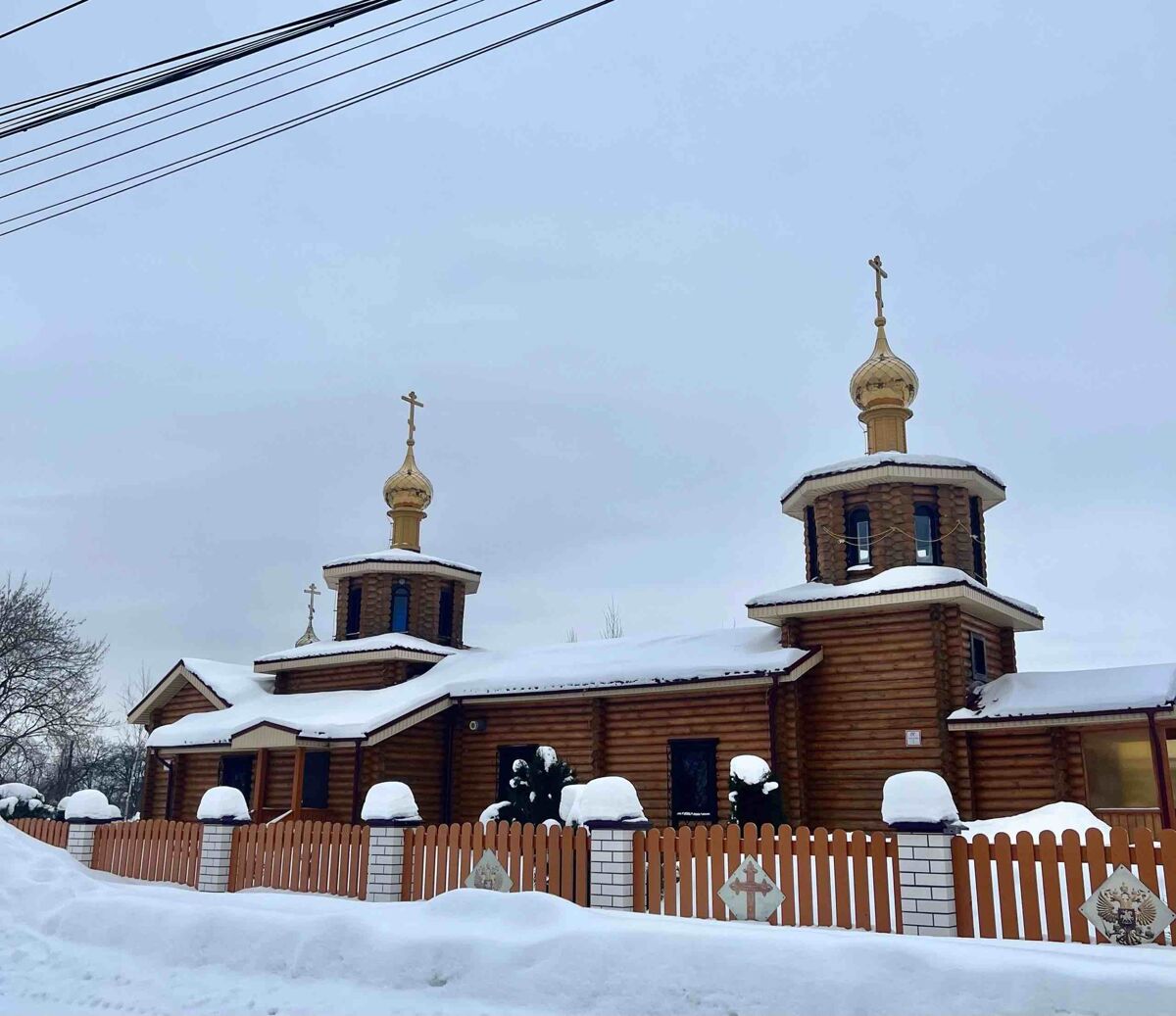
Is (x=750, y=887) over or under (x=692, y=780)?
under

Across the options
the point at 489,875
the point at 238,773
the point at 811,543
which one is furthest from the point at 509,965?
the point at 238,773

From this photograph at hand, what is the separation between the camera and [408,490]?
93.0 feet

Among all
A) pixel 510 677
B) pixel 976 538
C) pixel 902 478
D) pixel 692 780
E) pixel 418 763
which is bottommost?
pixel 692 780

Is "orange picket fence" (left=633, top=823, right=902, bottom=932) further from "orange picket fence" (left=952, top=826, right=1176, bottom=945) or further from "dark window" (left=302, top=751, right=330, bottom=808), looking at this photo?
"dark window" (left=302, top=751, right=330, bottom=808)

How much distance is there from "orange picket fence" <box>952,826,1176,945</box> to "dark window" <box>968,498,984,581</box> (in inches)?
447

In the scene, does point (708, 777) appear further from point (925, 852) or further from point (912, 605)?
point (925, 852)

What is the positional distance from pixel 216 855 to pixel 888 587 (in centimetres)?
1108

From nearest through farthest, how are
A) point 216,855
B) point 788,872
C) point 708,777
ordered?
point 788,872, point 216,855, point 708,777

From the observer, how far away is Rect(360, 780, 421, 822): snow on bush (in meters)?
12.1

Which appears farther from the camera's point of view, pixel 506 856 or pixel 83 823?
pixel 83 823

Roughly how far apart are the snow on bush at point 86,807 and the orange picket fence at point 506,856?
7016 millimetres

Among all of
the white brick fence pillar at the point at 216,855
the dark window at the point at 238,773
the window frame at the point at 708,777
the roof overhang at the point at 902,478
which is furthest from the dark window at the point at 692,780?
the dark window at the point at 238,773

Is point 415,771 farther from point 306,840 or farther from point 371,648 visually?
point 306,840

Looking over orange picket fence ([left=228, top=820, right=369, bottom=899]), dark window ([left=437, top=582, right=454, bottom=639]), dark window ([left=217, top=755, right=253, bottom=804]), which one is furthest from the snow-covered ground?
dark window ([left=437, top=582, right=454, bottom=639])
